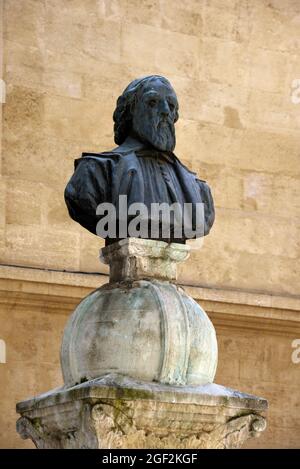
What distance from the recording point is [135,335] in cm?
827

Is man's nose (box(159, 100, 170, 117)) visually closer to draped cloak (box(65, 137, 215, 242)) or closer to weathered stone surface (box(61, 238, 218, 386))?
draped cloak (box(65, 137, 215, 242))

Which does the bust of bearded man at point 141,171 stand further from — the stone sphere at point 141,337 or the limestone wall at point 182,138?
the limestone wall at point 182,138

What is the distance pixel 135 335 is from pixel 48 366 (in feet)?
14.1

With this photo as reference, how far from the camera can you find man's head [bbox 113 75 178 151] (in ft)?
29.3

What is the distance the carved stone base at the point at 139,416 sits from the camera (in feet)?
26.3

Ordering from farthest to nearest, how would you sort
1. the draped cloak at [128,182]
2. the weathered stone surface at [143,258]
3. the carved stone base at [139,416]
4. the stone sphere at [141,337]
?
the draped cloak at [128,182], the weathered stone surface at [143,258], the stone sphere at [141,337], the carved stone base at [139,416]

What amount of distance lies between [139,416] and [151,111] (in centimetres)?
186

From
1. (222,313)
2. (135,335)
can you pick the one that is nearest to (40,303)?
(222,313)

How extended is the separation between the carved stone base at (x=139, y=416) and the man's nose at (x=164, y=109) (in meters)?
1.63

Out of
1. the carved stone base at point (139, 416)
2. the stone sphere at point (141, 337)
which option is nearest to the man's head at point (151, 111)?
the stone sphere at point (141, 337)

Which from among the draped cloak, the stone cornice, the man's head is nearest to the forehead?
the man's head

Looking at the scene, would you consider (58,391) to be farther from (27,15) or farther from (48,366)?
(27,15)

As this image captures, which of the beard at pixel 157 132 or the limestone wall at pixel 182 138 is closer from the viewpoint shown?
the beard at pixel 157 132
